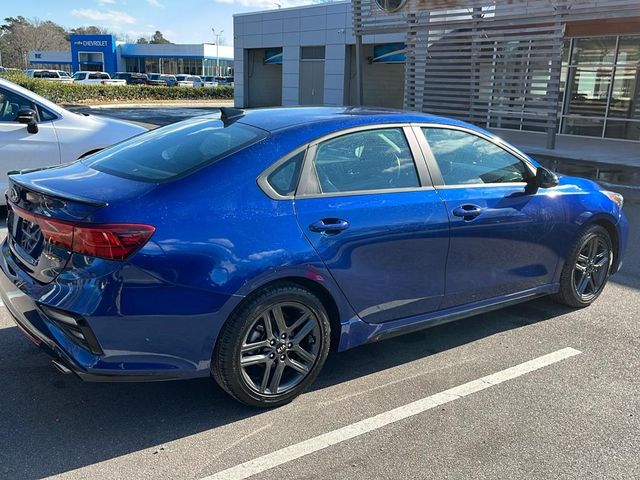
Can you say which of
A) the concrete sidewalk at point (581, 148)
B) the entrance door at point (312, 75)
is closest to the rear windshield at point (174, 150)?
the concrete sidewalk at point (581, 148)

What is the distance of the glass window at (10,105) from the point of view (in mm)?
6969

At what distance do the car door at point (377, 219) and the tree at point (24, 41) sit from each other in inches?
3969

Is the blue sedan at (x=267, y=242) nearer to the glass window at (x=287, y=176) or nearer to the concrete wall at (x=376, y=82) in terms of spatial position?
the glass window at (x=287, y=176)

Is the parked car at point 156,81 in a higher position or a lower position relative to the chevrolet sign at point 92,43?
lower

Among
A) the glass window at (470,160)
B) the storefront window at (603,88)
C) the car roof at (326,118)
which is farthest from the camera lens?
the storefront window at (603,88)

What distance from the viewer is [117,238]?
9.09 feet

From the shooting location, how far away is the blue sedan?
2.83 metres

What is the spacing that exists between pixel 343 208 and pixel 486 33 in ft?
47.1

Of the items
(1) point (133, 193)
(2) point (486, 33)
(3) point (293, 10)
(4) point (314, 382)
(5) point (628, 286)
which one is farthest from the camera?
(3) point (293, 10)

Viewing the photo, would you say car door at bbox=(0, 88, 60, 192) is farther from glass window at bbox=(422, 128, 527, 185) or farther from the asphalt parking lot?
glass window at bbox=(422, 128, 527, 185)

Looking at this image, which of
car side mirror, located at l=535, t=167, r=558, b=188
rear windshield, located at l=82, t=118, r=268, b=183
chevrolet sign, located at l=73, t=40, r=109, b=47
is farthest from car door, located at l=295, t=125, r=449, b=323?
chevrolet sign, located at l=73, t=40, r=109, b=47

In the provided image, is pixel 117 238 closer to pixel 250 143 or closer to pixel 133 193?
pixel 133 193

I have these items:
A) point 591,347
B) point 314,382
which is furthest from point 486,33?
point 314,382

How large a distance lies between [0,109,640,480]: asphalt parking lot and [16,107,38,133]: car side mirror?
11.7 ft
